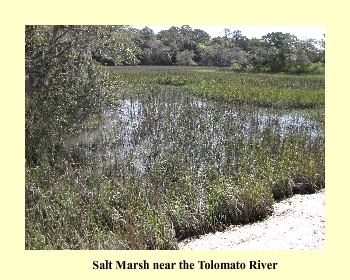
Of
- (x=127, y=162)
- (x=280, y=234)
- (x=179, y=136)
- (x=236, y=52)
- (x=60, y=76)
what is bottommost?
(x=280, y=234)

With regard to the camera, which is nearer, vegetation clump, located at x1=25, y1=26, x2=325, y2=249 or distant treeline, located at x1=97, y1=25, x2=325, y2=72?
vegetation clump, located at x1=25, y1=26, x2=325, y2=249

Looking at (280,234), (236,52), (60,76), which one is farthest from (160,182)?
(236,52)

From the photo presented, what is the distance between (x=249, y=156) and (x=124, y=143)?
3.75m

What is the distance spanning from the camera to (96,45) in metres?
8.42

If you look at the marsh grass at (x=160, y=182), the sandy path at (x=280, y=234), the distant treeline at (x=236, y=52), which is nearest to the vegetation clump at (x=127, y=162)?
the marsh grass at (x=160, y=182)

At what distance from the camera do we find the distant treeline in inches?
1378

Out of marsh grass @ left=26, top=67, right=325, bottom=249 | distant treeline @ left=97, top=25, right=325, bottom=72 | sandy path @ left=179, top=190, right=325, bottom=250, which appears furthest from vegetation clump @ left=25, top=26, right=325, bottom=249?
distant treeline @ left=97, top=25, right=325, bottom=72

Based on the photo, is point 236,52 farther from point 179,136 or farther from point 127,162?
point 127,162

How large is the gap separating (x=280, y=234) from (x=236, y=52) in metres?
43.9

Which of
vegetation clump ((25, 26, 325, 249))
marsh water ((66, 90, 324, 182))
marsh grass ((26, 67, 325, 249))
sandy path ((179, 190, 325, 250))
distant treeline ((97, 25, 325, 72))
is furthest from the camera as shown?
distant treeline ((97, 25, 325, 72))

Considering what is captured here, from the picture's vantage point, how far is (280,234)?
4.91 metres

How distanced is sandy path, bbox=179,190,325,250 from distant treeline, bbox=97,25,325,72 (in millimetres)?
19681

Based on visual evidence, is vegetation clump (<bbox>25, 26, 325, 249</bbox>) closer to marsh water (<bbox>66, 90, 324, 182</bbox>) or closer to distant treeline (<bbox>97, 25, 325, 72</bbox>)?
marsh water (<bbox>66, 90, 324, 182</bbox>)

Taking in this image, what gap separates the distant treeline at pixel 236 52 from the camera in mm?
35000
